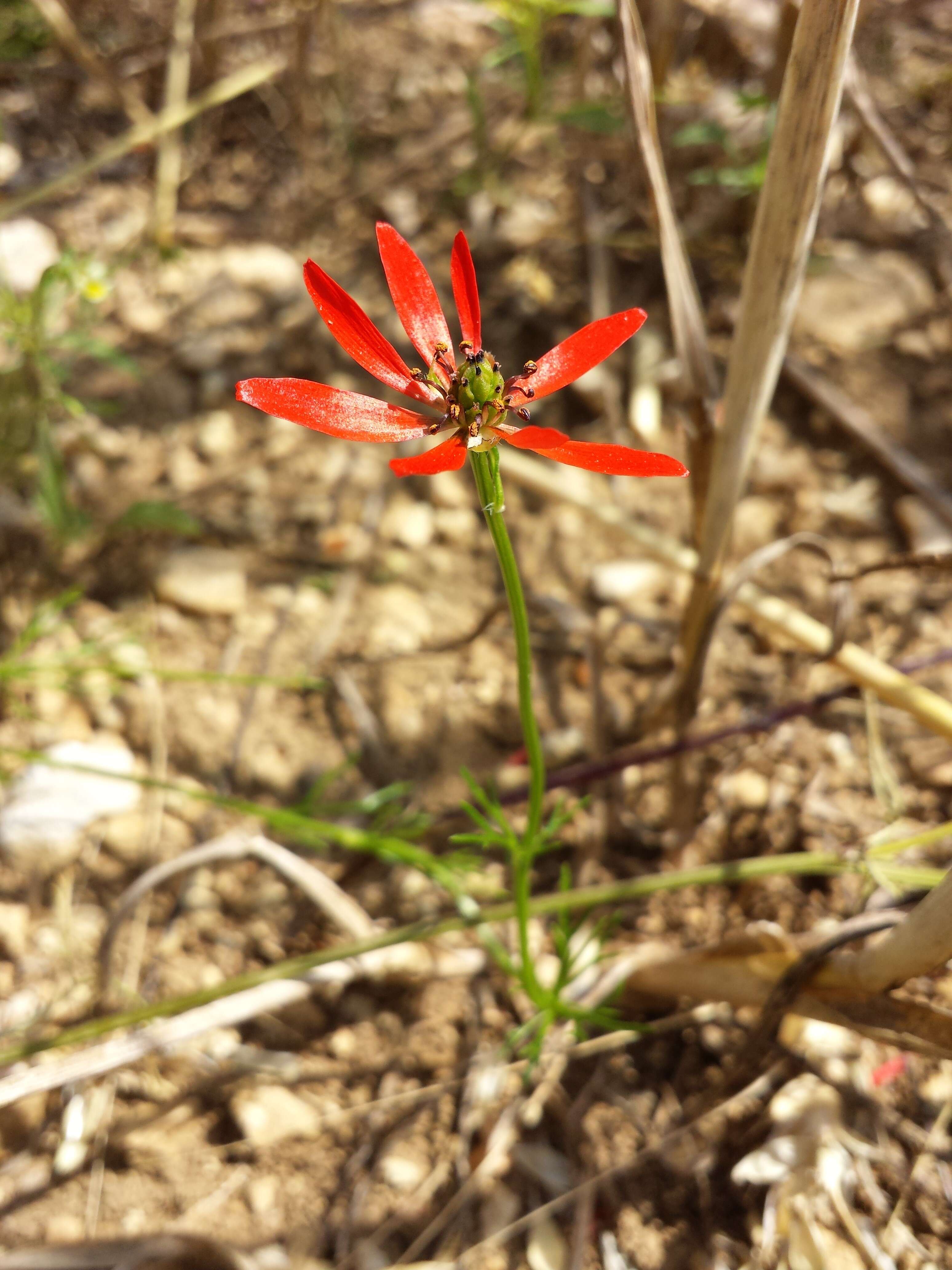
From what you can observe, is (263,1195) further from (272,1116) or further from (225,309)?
(225,309)

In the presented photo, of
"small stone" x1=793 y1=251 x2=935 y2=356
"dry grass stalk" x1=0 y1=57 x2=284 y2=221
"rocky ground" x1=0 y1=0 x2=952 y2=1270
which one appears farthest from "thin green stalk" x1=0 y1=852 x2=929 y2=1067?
"dry grass stalk" x1=0 y1=57 x2=284 y2=221

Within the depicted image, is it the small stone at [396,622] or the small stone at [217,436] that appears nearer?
the small stone at [396,622]

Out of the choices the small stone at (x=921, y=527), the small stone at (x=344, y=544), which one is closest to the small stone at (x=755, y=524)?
the small stone at (x=921, y=527)

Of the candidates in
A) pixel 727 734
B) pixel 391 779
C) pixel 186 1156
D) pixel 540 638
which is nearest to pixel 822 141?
pixel 727 734

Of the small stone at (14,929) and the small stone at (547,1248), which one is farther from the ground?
the small stone at (14,929)

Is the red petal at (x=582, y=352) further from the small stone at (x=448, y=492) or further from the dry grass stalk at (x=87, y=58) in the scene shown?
the dry grass stalk at (x=87, y=58)

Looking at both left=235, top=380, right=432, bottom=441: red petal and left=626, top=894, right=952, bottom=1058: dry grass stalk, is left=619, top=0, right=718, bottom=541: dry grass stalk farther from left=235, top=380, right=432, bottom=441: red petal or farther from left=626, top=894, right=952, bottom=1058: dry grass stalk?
left=626, top=894, right=952, bottom=1058: dry grass stalk
